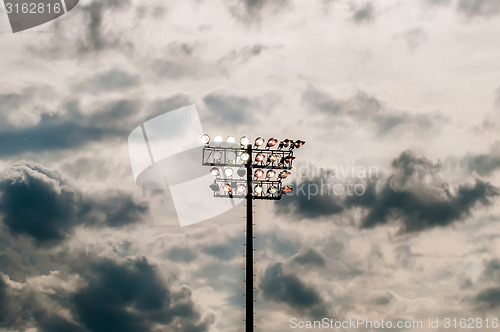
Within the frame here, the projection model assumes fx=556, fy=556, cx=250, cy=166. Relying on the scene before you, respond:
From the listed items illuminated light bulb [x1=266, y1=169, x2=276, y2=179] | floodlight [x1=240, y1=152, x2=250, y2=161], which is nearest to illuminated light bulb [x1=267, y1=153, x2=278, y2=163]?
illuminated light bulb [x1=266, y1=169, x2=276, y2=179]

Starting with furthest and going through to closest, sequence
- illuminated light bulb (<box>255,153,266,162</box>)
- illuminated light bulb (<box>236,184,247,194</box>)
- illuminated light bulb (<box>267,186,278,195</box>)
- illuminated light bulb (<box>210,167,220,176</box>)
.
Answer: illuminated light bulb (<box>267,186,278,195</box>) → illuminated light bulb (<box>255,153,266,162</box>) → illuminated light bulb (<box>210,167,220,176</box>) → illuminated light bulb (<box>236,184,247,194</box>)

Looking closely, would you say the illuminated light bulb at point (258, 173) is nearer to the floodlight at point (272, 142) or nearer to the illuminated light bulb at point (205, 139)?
the floodlight at point (272, 142)

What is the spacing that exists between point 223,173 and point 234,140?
6.18ft

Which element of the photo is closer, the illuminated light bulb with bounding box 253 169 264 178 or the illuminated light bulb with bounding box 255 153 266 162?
the illuminated light bulb with bounding box 253 169 264 178

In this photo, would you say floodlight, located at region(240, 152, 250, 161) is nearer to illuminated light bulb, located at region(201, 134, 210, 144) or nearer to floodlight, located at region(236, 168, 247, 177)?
floodlight, located at region(236, 168, 247, 177)

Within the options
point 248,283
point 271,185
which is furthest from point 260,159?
point 248,283

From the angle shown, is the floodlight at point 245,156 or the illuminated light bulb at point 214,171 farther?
the illuminated light bulb at point 214,171

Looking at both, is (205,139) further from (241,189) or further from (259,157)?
(241,189)

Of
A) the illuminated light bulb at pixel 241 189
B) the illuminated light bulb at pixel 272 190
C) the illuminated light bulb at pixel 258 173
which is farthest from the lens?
the illuminated light bulb at pixel 272 190

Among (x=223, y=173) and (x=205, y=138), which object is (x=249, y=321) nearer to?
(x=223, y=173)

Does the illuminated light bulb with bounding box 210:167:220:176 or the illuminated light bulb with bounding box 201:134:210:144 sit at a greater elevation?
the illuminated light bulb with bounding box 201:134:210:144

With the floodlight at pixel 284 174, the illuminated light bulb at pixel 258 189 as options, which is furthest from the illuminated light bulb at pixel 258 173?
the floodlight at pixel 284 174

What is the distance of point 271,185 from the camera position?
3002 centimetres

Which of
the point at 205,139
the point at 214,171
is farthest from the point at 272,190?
the point at 205,139
